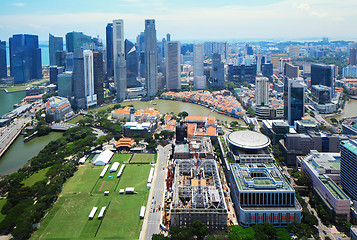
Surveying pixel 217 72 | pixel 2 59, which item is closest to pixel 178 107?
pixel 217 72

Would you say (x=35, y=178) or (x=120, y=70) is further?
(x=120, y=70)

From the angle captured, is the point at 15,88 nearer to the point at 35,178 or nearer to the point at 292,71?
the point at 35,178

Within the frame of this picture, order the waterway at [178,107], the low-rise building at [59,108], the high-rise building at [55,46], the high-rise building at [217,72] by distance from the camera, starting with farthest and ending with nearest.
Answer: the high-rise building at [55,46] → the high-rise building at [217,72] → the waterway at [178,107] → the low-rise building at [59,108]

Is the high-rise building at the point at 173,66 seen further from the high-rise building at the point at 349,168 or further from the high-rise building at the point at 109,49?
the high-rise building at the point at 349,168

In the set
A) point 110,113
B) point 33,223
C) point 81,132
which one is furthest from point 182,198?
point 110,113

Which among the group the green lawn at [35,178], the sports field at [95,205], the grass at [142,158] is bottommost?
the sports field at [95,205]

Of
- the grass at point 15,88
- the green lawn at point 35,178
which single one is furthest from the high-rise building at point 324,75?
the grass at point 15,88

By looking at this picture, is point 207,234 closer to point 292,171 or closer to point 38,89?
point 292,171
